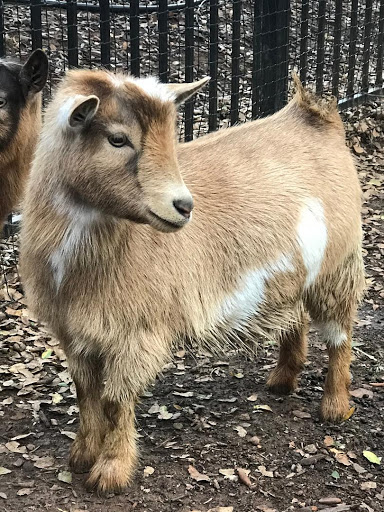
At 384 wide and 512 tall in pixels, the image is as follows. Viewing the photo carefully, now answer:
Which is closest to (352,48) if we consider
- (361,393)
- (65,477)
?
(361,393)

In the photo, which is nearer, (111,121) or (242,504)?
(111,121)

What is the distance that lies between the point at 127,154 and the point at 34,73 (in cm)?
190

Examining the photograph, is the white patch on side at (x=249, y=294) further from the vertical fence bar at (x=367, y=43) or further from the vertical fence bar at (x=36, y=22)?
the vertical fence bar at (x=367, y=43)

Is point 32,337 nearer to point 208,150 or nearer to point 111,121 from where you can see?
point 208,150

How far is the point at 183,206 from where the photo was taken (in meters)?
2.86

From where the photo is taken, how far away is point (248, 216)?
367 cm

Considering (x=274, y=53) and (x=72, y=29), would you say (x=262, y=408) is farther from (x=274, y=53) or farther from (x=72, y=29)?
(x=274, y=53)

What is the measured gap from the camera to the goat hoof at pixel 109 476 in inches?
138

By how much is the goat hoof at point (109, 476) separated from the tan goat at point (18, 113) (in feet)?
6.84

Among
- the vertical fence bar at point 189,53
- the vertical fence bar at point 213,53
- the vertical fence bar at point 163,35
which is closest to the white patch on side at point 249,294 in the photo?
the vertical fence bar at point 163,35

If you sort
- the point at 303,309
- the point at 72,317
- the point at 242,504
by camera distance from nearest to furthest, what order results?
the point at 72,317, the point at 242,504, the point at 303,309

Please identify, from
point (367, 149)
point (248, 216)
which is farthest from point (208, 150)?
point (367, 149)

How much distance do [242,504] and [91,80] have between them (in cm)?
203

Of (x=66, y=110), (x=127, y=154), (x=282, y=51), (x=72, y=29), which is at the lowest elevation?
(x=282, y=51)
